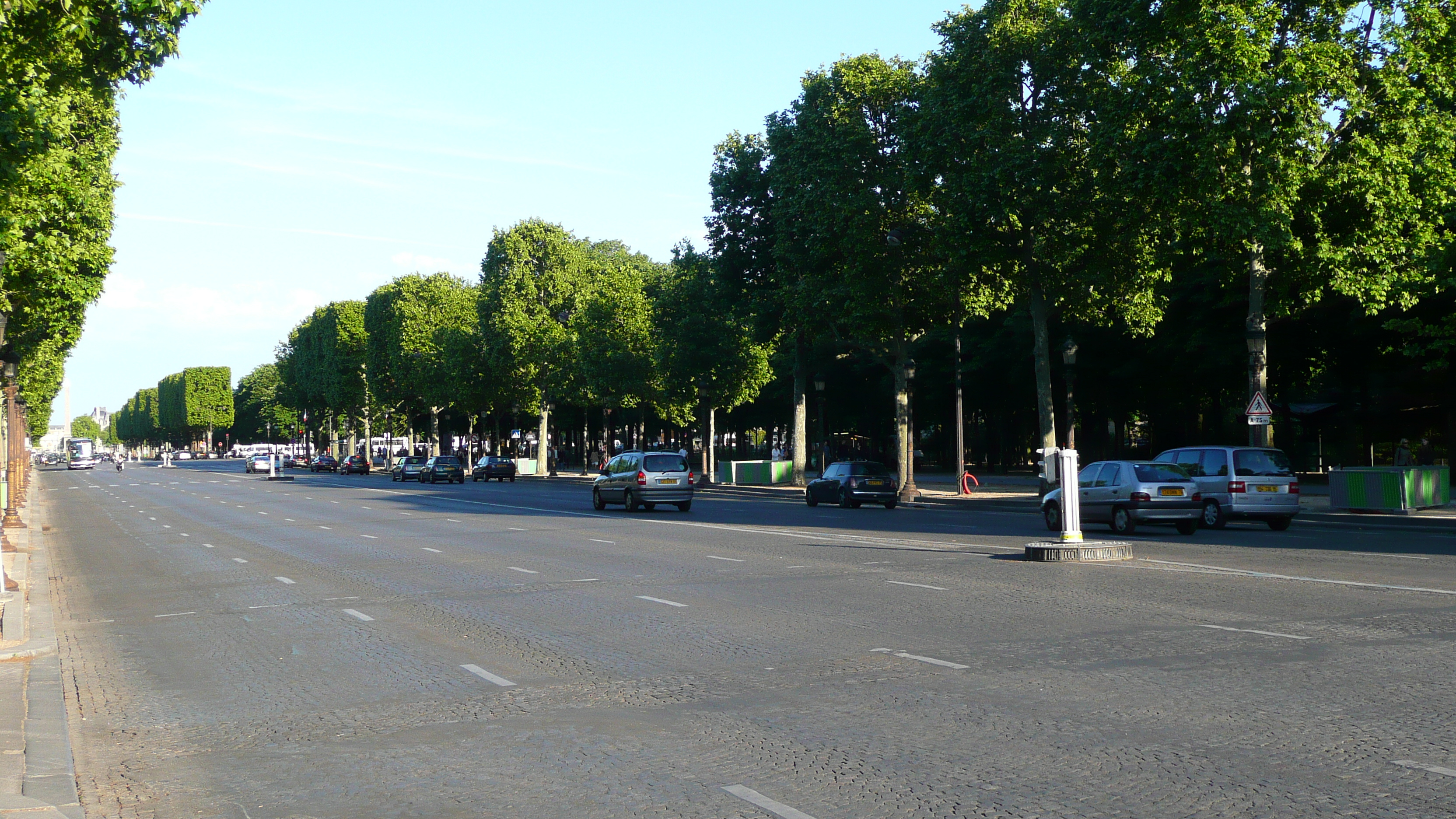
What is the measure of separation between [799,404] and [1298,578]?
35700mm

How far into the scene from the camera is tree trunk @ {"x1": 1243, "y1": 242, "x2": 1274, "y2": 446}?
31.5 metres

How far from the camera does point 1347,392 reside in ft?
142

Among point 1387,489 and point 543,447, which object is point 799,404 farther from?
point 543,447

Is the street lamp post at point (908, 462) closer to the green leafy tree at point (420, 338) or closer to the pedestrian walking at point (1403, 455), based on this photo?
the pedestrian walking at point (1403, 455)

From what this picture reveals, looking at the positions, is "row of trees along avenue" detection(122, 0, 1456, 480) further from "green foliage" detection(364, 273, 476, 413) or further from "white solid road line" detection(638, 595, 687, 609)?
"white solid road line" detection(638, 595, 687, 609)

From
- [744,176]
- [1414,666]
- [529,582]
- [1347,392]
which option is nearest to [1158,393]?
[1347,392]

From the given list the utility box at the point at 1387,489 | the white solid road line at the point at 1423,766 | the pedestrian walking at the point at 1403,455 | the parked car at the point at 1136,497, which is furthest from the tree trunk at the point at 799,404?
the white solid road line at the point at 1423,766

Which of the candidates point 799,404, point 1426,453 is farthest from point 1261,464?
point 799,404

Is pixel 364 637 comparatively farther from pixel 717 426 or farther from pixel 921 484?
pixel 717 426

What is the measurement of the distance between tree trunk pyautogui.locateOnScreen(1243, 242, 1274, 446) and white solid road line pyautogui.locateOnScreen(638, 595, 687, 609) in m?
21.7

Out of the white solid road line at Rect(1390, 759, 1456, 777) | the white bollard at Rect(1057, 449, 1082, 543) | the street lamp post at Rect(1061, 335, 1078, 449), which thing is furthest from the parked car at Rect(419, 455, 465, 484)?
the white solid road line at Rect(1390, 759, 1456, 777)

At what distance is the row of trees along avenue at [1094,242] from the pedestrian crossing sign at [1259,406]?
0.73 m

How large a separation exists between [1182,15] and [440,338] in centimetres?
6487

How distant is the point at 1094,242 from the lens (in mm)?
37250
